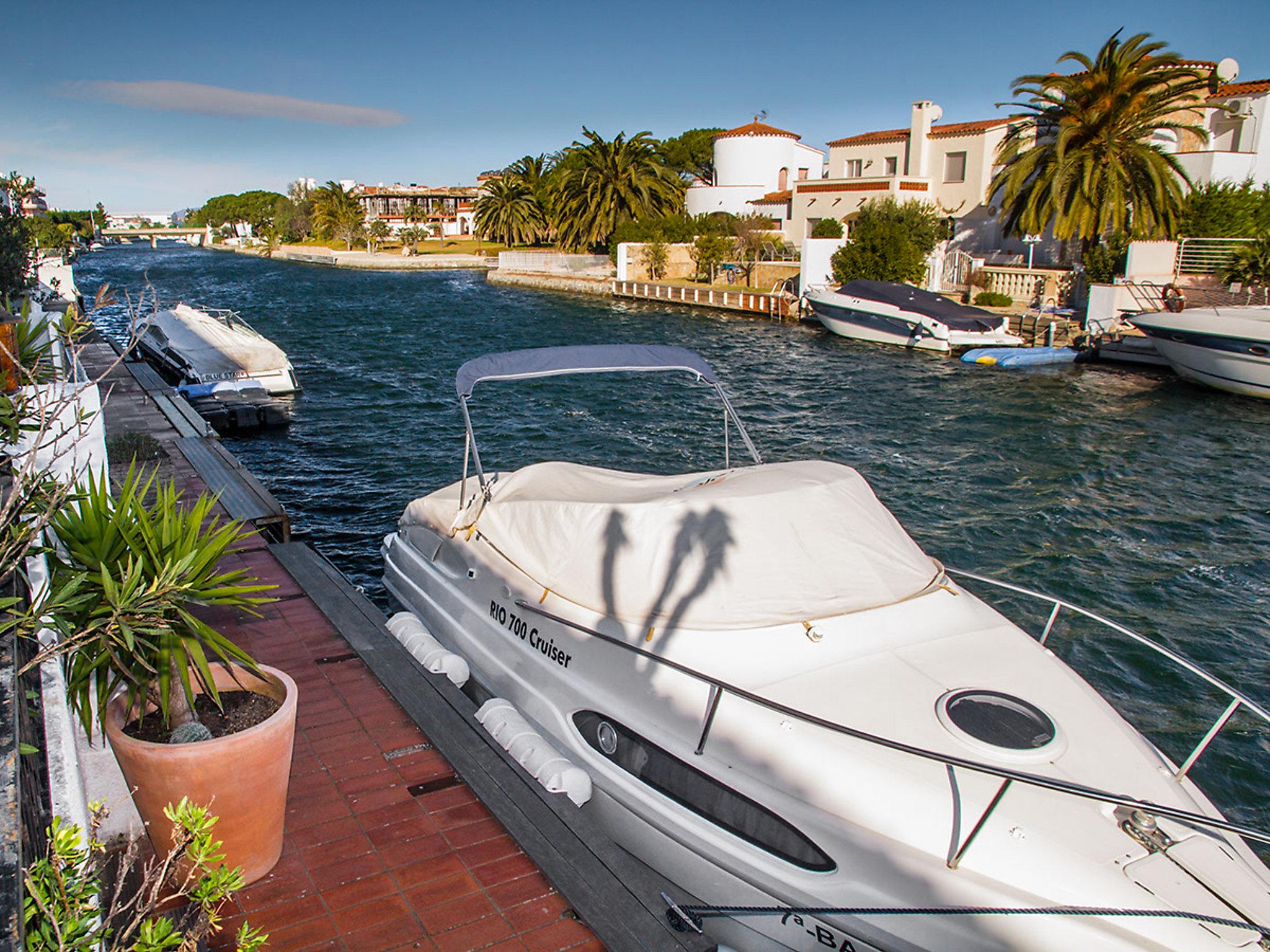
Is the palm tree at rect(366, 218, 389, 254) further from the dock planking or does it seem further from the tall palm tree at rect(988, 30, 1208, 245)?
the dock planking

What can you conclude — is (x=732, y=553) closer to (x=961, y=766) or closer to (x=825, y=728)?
(x=825, y=728)

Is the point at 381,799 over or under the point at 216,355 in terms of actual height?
A: under

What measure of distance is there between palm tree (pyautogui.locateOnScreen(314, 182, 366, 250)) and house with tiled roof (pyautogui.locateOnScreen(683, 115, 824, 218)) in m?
58.4

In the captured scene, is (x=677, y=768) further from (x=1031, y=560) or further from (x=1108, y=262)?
(x=1108, y=262)

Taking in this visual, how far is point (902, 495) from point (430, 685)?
11.6 metres

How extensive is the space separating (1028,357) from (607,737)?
28752 millimetres

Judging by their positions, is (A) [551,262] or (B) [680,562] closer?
(B) [680,562]

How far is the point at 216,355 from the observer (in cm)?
2408

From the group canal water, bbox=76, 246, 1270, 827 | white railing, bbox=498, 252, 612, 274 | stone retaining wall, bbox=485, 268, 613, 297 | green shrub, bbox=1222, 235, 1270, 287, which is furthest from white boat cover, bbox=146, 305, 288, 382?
white railing, bbox=498, 252, 612, 274

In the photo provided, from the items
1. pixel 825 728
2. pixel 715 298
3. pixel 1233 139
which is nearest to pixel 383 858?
pixel 825 728

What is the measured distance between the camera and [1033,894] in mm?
4094

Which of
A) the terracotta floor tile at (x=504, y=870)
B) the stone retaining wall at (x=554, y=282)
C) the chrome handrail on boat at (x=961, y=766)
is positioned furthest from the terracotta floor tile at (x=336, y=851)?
the stone retaining wall at (x=554, y=282)

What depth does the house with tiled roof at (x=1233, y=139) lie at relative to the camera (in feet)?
122

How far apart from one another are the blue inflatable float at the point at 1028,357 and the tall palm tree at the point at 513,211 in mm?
60791
